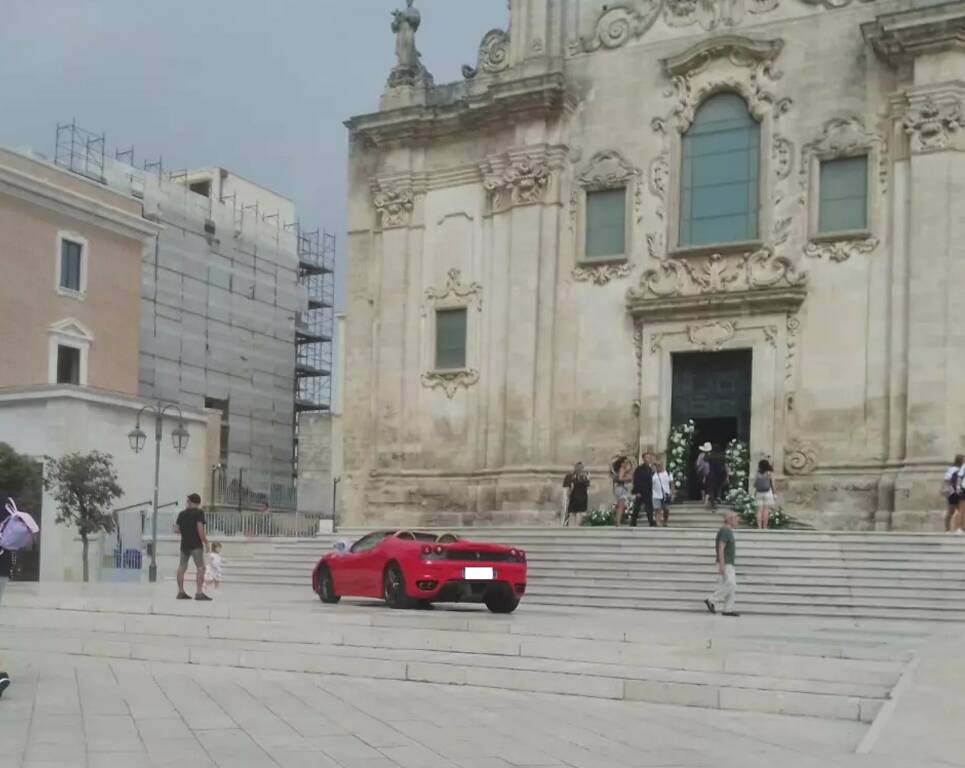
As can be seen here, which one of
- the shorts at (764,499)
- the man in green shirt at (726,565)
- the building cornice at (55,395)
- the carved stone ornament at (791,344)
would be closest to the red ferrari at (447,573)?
the man in green shirt at (726,565)

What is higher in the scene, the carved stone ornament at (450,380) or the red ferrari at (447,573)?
the carved stone ornament at (450,380)

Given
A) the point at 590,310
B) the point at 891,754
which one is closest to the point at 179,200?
the point at 590,310

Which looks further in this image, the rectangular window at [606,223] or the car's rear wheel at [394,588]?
the rectangular window at [606,223]

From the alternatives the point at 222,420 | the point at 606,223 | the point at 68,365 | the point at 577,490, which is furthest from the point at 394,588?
the point at 222,420

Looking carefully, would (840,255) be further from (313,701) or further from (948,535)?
(313,701)

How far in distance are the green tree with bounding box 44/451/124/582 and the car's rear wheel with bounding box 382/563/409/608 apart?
18.5 m

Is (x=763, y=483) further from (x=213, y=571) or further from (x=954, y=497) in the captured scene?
(x=213, y=571)

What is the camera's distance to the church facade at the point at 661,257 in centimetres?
2952

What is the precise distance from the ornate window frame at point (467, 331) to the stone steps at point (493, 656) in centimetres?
1736

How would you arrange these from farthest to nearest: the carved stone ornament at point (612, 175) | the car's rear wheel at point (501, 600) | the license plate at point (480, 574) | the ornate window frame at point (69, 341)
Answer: the ornate window frame at point (69, 341) → the carved stone ornament at point (612, 175) → the car's rear wheel at point (501, 600) → the license plate at point (480, 574)

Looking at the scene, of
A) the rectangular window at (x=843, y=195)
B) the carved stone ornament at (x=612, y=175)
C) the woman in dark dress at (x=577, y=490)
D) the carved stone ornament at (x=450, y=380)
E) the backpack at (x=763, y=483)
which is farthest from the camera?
the carved stone ornament at (x=450, y=380)

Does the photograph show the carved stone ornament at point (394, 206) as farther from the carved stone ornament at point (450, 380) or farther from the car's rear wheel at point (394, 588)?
the car's rear wheel at point (394, 588)

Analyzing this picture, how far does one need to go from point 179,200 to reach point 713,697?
1948 inches

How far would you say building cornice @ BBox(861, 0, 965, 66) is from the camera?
95.7 ft
